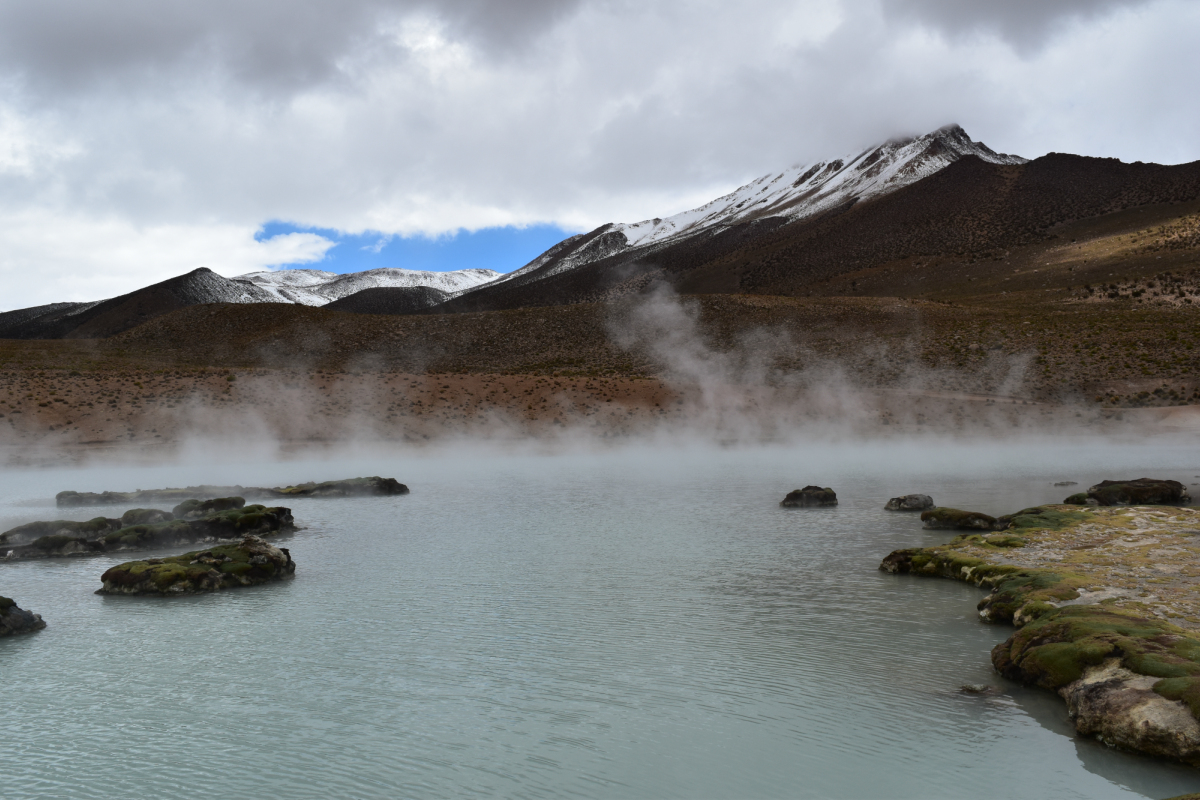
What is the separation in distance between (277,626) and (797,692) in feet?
26.0

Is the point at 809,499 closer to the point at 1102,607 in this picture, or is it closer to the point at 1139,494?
the point at 1139,494

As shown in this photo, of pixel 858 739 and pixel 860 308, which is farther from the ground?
pixel 860 308

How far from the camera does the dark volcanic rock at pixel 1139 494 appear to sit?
22.0m

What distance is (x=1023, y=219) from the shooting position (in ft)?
388

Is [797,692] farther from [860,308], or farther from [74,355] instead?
[74,355]

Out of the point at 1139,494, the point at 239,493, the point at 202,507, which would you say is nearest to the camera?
the point at 1139,494

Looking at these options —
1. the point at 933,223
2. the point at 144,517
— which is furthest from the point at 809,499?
the point at 933,223

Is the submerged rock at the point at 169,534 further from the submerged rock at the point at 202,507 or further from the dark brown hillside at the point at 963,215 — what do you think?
the dark brown hillside at the point at 963,215

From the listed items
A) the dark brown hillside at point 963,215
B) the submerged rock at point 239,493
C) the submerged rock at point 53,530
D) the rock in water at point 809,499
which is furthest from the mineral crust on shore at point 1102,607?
the dark brown hillside at point 963,215

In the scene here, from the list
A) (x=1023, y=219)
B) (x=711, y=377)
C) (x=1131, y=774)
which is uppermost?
(x=1023, y=219)

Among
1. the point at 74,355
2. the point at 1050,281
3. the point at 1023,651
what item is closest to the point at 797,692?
the point at 1023,651

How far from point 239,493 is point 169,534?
8746mm

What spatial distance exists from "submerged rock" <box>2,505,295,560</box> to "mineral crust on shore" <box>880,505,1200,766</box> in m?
14.8

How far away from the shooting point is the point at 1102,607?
1151 cm
